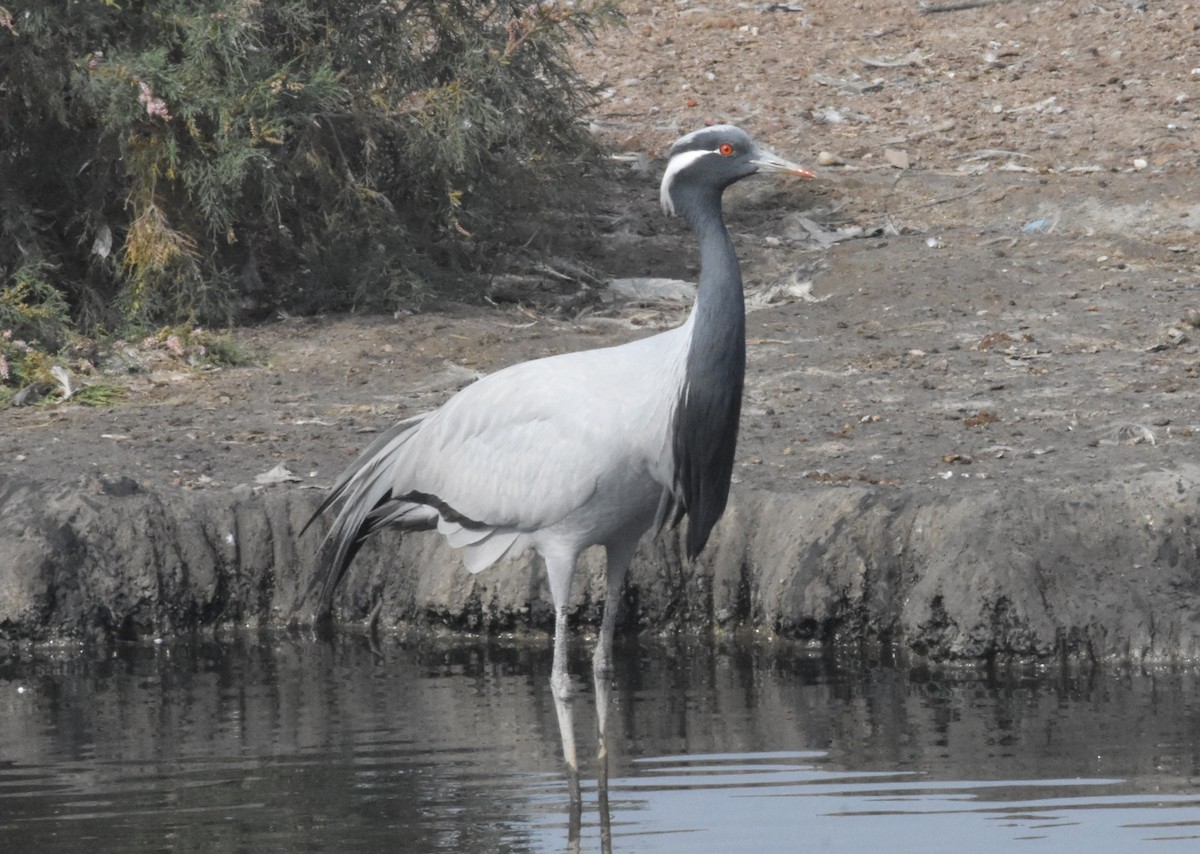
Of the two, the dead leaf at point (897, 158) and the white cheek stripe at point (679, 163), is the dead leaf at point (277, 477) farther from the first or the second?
the dead leaf at point (897, 158)

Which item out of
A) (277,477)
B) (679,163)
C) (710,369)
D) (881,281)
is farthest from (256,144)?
(710,369)

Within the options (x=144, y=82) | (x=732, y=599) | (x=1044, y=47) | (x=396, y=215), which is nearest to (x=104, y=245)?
Answer: (x=144, y=82)

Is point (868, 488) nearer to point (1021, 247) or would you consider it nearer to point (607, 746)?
point (607, 746)

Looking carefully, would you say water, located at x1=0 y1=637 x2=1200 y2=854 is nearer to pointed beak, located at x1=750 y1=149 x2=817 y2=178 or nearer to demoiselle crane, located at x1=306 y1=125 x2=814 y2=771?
demoiselle crane, located at x1=306 y1=125 x2=814 y2=771

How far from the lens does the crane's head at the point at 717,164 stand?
565cm

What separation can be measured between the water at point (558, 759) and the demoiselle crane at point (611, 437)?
45cm

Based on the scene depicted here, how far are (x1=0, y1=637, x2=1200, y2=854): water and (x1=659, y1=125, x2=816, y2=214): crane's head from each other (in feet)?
5.91

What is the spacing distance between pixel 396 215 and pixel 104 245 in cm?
177

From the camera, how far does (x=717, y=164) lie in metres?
5.66

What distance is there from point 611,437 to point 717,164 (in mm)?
893

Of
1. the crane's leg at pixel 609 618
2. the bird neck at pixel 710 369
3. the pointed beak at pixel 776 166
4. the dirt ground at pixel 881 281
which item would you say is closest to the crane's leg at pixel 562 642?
the crane's leg at pixel 609 618

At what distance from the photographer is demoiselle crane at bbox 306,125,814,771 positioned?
547 centimetres

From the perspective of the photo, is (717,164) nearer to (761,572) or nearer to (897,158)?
(761,572)

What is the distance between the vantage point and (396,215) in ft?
37.6
